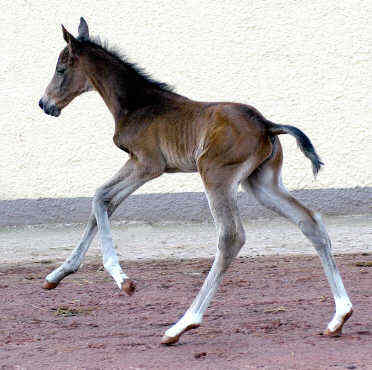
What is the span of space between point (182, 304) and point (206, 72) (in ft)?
12.9

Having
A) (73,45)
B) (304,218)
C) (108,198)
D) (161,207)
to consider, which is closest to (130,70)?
(73,45)

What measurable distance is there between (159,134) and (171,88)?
0.50 m

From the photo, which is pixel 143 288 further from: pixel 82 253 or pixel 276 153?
pixel 276 153

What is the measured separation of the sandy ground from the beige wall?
2.18 ft

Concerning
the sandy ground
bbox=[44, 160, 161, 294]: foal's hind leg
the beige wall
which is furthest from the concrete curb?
bbox=[44, 160, 161, 294]: foal's hind leg

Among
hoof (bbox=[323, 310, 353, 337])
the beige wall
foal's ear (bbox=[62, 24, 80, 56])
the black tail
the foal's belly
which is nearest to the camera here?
hoof (bbox=[323, 310, 353, 337])

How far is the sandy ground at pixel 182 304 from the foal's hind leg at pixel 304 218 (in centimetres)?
16

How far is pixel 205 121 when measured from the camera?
5082 mm

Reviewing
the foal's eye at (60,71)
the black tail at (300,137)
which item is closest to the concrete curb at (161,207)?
the foal's eye at (60,71)

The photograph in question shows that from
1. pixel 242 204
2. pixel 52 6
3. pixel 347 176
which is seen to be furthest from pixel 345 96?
pixel 52 6

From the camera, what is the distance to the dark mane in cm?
562

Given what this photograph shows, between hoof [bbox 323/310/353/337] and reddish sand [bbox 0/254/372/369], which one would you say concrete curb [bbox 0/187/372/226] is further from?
hoof [bbox 323/310/353/337]

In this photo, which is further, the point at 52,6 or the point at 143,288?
the point at 52,6

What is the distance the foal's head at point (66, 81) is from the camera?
5.75 metres
